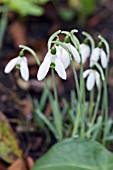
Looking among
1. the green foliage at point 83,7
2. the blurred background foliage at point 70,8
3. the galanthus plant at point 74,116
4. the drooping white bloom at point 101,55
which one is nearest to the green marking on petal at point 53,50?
the galanthus plant at point 74,116

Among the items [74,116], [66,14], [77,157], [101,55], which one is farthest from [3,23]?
[77,157]

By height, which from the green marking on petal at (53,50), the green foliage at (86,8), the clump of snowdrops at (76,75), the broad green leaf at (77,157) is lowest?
the broad green leaf at (77,157)

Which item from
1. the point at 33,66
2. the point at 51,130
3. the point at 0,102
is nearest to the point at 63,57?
the point at 51,130

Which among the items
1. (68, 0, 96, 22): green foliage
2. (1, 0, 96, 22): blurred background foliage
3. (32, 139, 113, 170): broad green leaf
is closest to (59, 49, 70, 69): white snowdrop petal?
(32, 139, 113, 170): broad green leaf

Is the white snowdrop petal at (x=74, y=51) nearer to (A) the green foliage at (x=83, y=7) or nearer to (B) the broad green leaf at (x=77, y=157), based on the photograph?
(B) the broad green leaf at (x=77, y=157)

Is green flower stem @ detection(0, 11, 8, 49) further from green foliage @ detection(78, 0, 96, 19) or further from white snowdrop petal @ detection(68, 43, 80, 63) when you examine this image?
white snowdrop petal @ detection(68, 43, 80, 63)

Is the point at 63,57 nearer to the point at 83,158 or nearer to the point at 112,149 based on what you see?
the point at 83,158

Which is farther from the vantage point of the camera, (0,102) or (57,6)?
(57,6)
